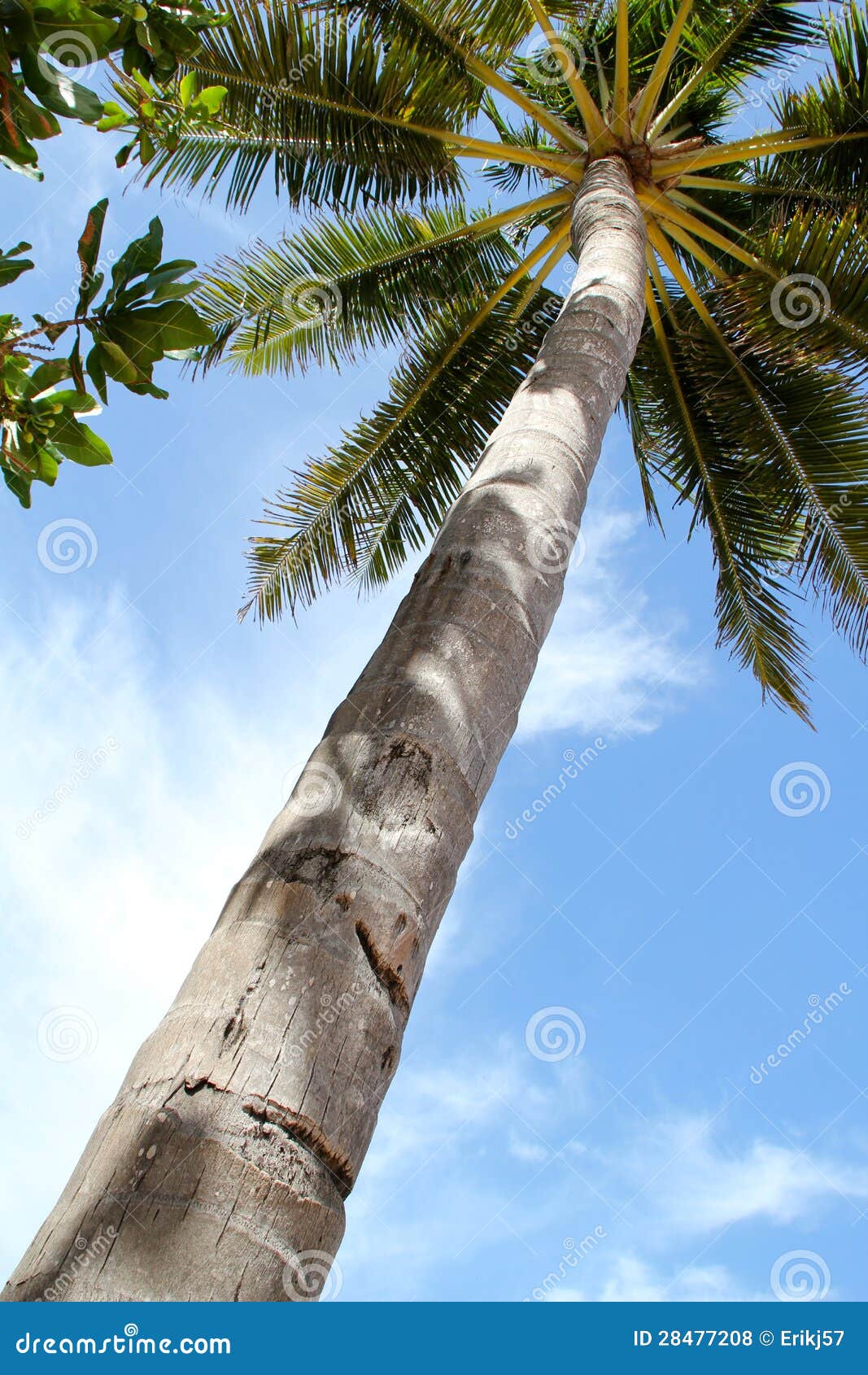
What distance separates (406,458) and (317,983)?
649 centimetres

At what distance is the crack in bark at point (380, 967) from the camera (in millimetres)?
1859

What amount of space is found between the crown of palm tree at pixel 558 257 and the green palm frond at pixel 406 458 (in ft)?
0.06

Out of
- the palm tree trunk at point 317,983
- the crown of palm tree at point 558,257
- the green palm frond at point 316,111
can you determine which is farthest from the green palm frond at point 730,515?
the palm tree trunk at point 317,983

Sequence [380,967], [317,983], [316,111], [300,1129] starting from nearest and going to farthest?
[300,1129] → [317,983] → [380,967] → [316,111]

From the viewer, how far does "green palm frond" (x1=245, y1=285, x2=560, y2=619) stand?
764 cm

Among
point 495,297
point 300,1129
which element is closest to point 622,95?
point 495,297

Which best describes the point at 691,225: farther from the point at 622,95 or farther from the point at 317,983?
the point at 317,983

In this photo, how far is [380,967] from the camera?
1.87 m

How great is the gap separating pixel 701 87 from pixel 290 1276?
8628mm

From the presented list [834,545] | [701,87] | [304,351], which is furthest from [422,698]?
[701,87]

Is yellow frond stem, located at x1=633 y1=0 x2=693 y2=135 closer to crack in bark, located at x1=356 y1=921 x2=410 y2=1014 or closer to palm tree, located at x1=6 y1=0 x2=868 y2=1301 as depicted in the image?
palm tree, located at x1=6 y1=0 x2=868 y2=1301

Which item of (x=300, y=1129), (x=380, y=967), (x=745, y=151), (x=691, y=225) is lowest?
(x=300, y=1129)

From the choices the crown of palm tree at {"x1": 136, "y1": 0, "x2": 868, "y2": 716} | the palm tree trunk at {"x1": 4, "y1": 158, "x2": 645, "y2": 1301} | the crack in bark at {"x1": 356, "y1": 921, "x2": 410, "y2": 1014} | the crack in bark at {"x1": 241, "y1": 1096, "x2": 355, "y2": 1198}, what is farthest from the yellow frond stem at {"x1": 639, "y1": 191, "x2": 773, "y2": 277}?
the crack in bark at {"x1": 241, "y1": 1096, "x2": 355, "y2": 1198}

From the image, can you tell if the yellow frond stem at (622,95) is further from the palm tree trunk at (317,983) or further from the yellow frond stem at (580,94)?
the palm tree trunk at (317,983)
